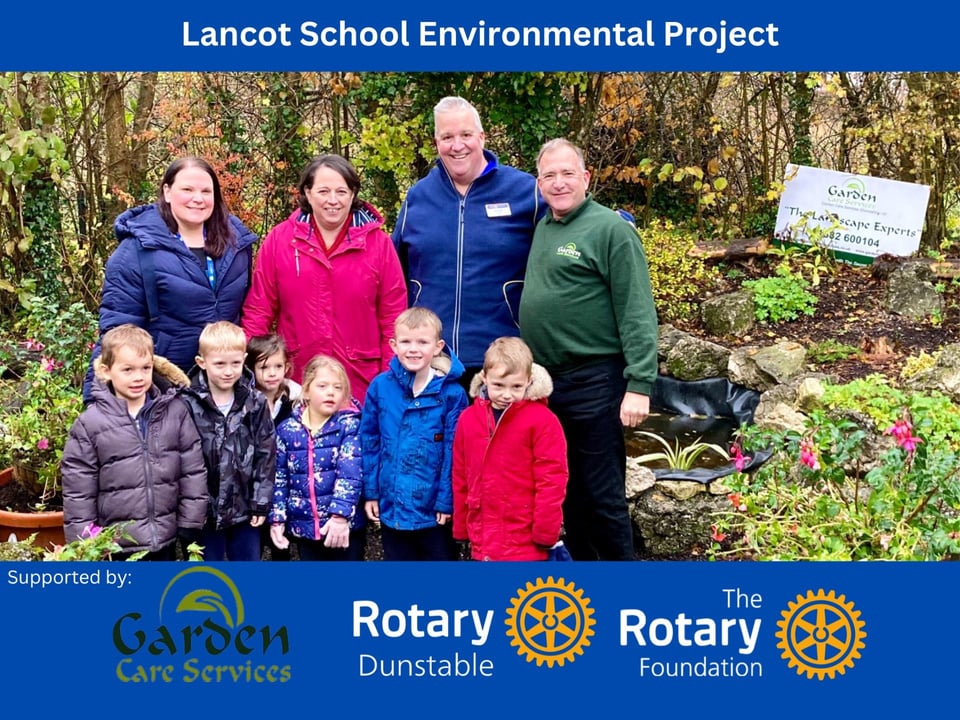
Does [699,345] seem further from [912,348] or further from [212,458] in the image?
[212,458]

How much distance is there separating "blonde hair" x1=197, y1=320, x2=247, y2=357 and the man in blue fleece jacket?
2.38ft

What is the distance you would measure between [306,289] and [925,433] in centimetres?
220

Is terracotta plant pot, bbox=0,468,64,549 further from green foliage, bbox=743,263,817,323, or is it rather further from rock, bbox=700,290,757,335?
green foliage, bbox=743,263,817,323

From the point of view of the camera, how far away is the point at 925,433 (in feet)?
11.4

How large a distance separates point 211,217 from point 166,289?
0.31 m

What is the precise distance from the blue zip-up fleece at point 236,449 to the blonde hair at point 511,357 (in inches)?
32.5

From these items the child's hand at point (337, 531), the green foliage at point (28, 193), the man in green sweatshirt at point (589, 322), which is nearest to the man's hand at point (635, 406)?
the man in green sweatshirt at point (589, 322)

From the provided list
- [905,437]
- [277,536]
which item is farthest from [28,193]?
[905,437]

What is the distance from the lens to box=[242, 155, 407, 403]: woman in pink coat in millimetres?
3734

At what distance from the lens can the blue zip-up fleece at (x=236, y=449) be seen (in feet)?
11.6

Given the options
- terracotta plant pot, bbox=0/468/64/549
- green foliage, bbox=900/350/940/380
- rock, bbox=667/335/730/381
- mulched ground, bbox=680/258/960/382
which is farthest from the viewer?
mulched ground, bbox=680/258/960/382

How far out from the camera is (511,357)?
3396 millimetres

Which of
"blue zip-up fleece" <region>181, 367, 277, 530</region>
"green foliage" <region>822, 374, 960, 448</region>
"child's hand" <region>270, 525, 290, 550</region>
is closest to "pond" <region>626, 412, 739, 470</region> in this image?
"green foliage" <region>822, 374, 960, 448</region>

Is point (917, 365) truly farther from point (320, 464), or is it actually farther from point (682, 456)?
point (320, 464)
